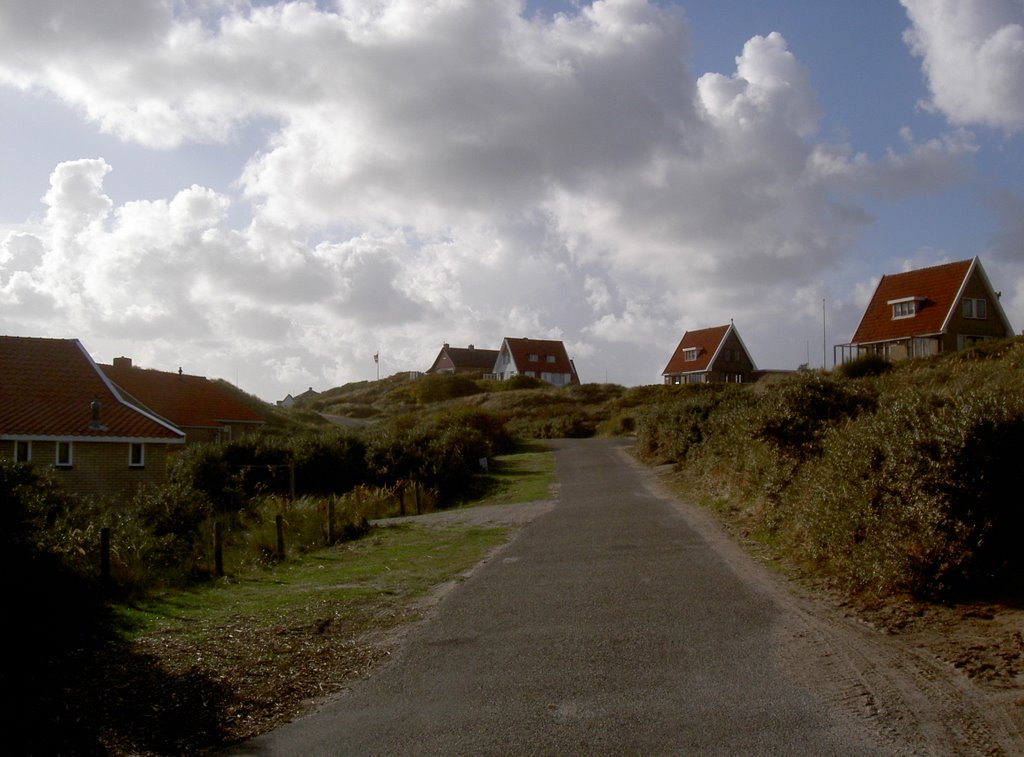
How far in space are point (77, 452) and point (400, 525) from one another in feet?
57.2

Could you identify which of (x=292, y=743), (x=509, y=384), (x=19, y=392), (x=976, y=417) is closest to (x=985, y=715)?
(x=976, y=417)

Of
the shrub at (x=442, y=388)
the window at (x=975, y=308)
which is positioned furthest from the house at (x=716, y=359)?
the window at (x=975, y=308)

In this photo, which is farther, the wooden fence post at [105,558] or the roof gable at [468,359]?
the roof gable at [468,359]

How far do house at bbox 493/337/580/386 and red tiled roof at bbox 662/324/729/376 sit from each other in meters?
15.2

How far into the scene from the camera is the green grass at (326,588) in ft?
32.4

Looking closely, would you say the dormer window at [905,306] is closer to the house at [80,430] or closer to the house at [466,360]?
the house at [80,430]

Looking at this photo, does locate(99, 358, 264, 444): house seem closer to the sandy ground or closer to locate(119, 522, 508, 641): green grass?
locate(119, 522, 508, 641): green grass

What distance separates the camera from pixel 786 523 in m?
12.5

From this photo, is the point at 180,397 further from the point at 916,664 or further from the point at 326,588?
the point at 916,664

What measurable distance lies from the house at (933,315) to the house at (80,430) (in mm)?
34615

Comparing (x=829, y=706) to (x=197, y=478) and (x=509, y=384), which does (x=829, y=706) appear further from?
(x=509, y=384)

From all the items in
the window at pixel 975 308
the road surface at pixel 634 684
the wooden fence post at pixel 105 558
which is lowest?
the road surface at pixel 634 684

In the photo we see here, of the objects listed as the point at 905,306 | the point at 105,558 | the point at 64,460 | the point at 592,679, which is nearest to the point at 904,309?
the point at 905,306

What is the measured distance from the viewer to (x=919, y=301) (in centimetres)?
5212
